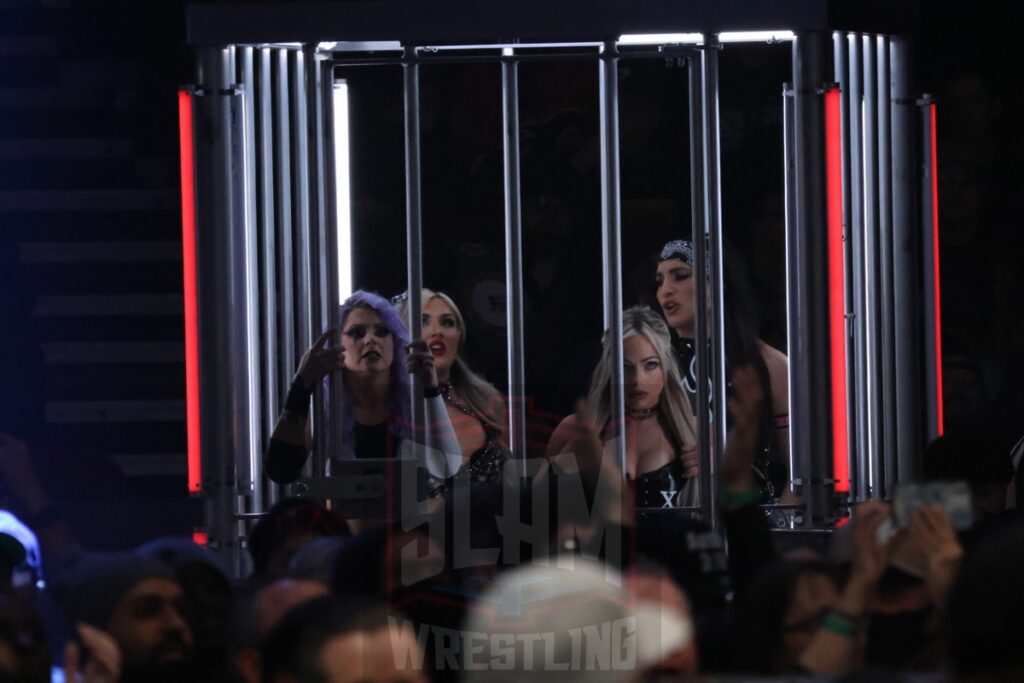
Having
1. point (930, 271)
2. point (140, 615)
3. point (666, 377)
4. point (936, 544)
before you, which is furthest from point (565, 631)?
point (930, 271)

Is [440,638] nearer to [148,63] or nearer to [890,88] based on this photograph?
[890,88]

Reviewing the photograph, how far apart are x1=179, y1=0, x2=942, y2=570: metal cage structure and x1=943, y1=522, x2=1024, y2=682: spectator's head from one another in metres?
2.72

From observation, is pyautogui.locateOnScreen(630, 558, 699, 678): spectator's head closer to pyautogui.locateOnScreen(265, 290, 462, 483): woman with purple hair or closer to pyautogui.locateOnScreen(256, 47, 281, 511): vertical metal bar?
pyautogui.locateOnScreen(265, 290, 462, 483): woman with purple hair

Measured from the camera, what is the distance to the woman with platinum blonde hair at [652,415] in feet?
15.3

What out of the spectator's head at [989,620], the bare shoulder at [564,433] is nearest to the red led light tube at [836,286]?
the bare shoulder at [564,433]

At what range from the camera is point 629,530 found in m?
3.63

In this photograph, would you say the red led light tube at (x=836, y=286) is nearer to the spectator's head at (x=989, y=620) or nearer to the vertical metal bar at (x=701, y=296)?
the vertical metal bar at (x=701, y=296)

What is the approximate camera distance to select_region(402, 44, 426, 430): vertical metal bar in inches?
183

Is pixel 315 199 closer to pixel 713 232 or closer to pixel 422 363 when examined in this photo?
pixel 422 363

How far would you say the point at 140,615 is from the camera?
3.20 metres

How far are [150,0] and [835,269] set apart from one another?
9.58 ft

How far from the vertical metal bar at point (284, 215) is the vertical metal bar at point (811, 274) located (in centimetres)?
136

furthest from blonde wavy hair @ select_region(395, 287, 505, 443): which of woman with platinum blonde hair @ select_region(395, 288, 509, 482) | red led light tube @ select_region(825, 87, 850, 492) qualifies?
red led light tube @ select_region(825, 87, 850, 492)

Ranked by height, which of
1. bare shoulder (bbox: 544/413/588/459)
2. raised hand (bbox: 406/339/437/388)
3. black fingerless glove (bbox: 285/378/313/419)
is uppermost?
raised hand (bbox: 406/339/437/388)
